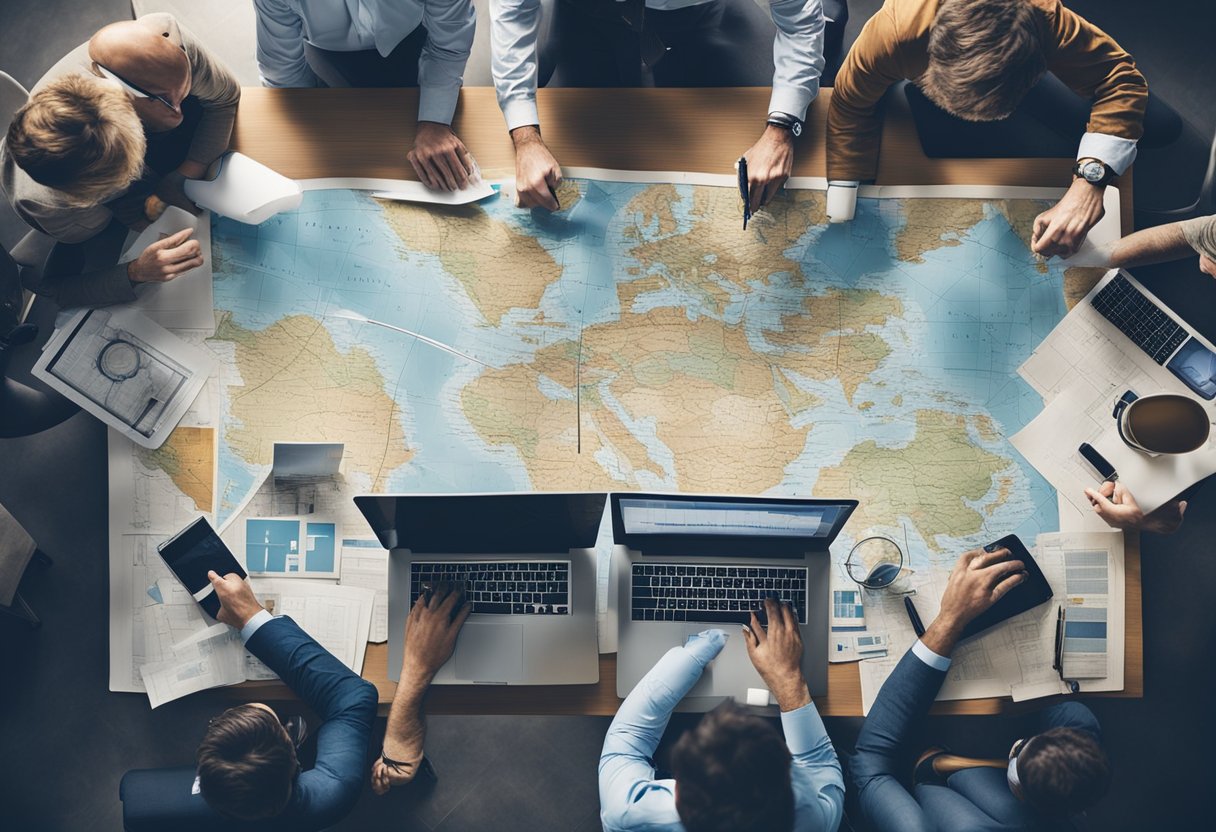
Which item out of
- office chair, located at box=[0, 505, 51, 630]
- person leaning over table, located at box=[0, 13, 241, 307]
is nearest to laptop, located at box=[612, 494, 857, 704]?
person leaning over table, located at box=[0, 13, 241, 307]

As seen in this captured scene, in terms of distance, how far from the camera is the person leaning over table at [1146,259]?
1860mm

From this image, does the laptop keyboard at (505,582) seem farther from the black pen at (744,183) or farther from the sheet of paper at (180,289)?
the black pen at (744,183)

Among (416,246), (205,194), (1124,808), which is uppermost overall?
(205,194)

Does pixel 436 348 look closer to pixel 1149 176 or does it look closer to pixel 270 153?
pixel 270 153

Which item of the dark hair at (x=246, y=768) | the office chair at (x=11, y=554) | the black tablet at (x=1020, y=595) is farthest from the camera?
the office chair at (x=11, y=554)

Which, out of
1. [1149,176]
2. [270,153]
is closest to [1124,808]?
[1149,176]

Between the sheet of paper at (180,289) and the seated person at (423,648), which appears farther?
the sheet of paper at (180,289)

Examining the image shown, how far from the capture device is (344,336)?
6.51 ft

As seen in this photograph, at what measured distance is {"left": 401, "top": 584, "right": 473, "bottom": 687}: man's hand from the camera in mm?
1863

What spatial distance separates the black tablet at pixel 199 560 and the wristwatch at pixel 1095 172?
2134 millimetres

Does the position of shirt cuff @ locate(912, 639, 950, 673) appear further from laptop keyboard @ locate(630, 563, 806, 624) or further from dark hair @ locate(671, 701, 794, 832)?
dark hair @ locate(671, 701, 794, 832)

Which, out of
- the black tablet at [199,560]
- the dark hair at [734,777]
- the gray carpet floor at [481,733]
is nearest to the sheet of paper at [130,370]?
the black tablet at [199,560]

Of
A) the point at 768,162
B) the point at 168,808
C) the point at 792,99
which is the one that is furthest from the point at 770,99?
the point at 168,808

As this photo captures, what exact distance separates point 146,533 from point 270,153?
3.12 feet
